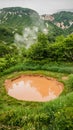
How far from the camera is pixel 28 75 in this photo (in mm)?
23375

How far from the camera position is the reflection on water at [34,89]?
18.9m

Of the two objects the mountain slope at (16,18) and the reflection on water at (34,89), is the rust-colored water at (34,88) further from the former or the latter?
the mountain slope at (16,18)

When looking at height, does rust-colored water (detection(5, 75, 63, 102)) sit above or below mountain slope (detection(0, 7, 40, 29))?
above

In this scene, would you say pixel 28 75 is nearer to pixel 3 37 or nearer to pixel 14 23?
pixel 3 37

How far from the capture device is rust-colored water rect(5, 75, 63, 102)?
19006mm

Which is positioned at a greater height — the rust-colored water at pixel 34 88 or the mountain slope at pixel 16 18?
the rust-colored water at pixel 34 88

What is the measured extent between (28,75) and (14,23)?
450 feet

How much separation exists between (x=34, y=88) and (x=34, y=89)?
197 millimetres

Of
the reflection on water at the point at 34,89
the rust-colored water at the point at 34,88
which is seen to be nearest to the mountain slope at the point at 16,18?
the rust-colored water at the point at 34,88

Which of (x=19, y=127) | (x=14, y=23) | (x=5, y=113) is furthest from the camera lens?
(x=14, y=23)

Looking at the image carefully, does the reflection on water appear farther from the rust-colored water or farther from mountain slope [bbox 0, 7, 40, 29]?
mountain slope [bbox 0, 7, 40, 29]

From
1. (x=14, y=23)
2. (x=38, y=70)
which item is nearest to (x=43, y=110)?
(x=38, y=70)

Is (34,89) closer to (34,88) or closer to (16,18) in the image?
(34,88)

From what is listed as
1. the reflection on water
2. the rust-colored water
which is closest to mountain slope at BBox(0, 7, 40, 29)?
the rust-colored water
